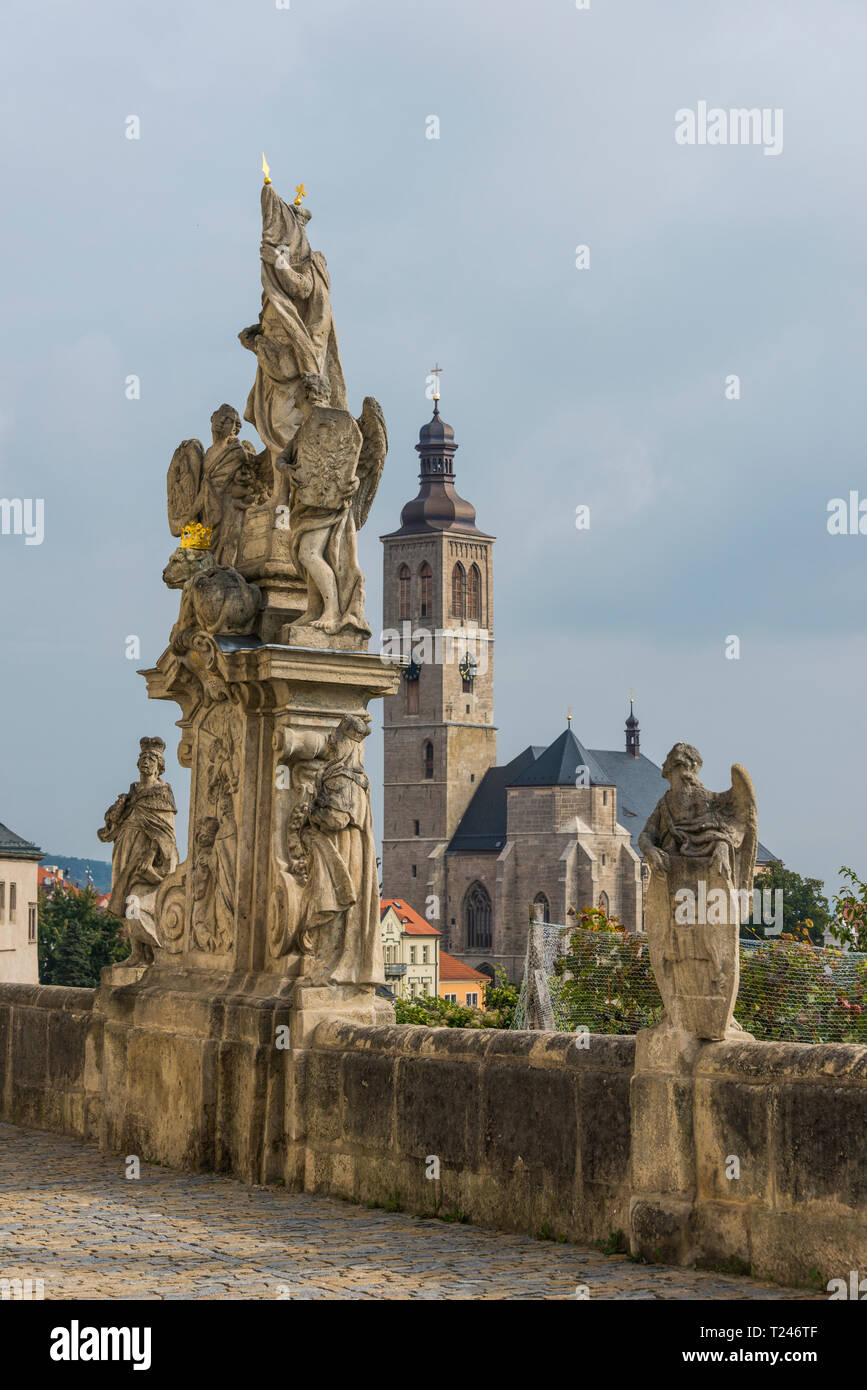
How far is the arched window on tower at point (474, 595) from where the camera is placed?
132 meters

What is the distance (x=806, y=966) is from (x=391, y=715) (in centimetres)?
11191

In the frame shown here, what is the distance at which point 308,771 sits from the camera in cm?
1028

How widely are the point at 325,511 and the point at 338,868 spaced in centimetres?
195

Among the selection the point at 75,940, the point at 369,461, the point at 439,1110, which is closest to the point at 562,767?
the point at 75,940

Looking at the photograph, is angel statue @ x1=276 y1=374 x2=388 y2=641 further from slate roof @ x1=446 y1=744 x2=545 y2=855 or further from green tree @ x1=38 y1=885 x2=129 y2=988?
slate roof @ x1=446 y1=744 x2=545 y2=855

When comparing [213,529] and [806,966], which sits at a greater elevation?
[213,529]

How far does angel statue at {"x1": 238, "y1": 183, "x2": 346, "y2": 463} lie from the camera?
1078 cm

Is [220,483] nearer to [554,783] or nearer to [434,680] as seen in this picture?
[554,783]

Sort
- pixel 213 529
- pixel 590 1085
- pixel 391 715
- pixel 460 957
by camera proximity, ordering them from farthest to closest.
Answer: pixel 391 715
pixel 460 957
pixel 213 529
pixel 590 1085

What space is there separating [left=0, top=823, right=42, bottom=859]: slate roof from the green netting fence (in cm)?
2782

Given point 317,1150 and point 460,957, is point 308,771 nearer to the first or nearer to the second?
point 317,1150

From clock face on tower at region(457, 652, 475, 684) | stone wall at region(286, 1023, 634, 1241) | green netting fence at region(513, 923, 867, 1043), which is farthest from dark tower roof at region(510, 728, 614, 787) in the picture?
stone wall at region(286, 1023, 634, 1241)
